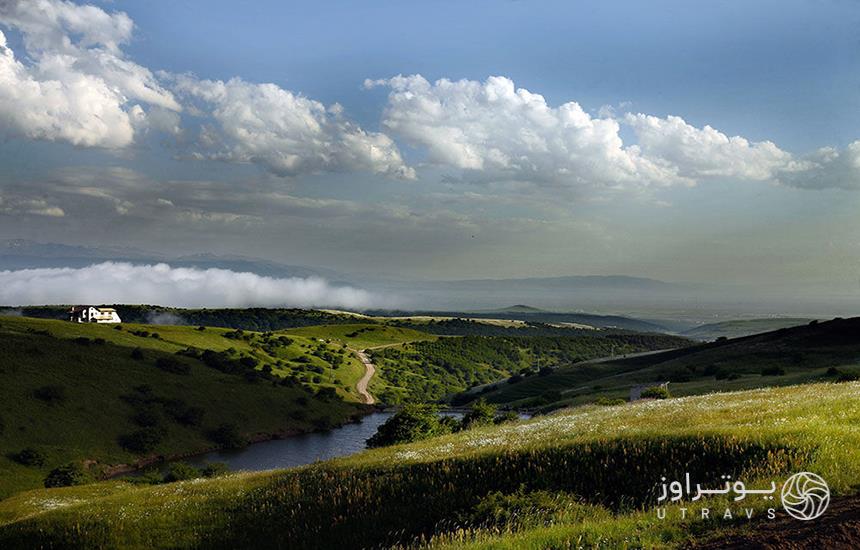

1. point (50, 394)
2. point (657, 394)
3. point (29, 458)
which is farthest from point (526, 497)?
point (50, 394)

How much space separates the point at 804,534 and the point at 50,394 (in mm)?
137381

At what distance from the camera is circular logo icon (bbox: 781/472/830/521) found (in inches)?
379

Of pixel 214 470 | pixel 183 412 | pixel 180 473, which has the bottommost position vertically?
pixel 183 412

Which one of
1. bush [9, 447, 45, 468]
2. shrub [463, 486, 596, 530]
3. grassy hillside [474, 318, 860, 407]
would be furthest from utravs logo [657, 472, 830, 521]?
bush [9, 447, 45, 468]

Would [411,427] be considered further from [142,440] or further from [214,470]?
[142,440]

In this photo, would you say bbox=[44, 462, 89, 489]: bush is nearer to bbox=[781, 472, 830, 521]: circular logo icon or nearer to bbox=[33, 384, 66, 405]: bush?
bbox=[33, 384, 66, 405]: bush

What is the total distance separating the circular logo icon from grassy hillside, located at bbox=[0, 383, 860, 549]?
10.7 inches

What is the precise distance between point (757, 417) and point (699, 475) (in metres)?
6.47

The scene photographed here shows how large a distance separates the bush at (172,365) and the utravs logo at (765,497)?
6245 inches

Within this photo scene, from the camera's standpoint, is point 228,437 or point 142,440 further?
point 228,437

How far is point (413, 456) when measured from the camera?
2212 centimetres

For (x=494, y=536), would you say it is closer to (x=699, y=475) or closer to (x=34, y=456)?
(x=699, y=475)

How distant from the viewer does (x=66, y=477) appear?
85000 mm


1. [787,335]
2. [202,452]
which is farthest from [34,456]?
[787,335]
